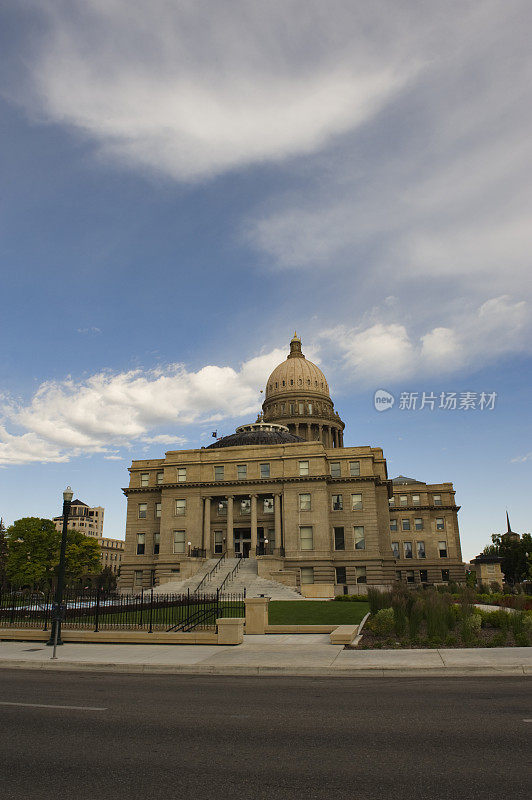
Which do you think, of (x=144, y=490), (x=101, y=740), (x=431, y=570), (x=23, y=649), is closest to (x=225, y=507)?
(x=144, y=490)

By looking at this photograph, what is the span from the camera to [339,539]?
2398 inches

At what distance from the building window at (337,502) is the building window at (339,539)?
2.27 meters

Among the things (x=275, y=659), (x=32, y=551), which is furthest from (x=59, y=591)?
(x=32, y=551)

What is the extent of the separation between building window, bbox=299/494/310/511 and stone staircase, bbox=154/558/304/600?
25.8 ft

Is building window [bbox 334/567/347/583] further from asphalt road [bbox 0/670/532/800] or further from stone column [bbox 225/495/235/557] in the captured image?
asphalt road [bbox 0/670/532/800]

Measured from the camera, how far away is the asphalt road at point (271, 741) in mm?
6730

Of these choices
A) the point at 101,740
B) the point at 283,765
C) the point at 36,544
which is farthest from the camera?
the point at 36,544

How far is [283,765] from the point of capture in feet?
24.6

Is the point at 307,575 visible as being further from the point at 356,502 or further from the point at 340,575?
the point at 356,502

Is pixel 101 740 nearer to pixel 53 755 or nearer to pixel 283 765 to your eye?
pixel 53 755

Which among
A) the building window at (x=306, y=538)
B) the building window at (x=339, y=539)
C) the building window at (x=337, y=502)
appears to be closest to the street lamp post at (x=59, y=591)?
the building window at (x=306, y=538)

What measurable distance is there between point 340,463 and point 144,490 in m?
24.2

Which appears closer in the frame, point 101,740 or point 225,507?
point 101,740

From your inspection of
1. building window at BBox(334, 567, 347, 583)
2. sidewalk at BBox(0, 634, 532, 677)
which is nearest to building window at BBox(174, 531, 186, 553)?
building window at BBox(334, 567, 347, 583)
